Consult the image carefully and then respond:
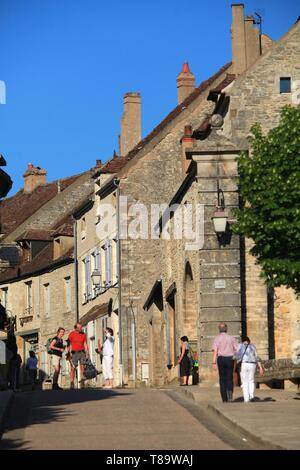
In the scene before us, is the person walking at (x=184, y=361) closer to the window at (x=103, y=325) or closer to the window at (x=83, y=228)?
the window at (x=103, y=325)

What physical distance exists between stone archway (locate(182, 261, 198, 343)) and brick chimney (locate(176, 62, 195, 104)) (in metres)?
19.6

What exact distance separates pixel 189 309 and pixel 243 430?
1815cm

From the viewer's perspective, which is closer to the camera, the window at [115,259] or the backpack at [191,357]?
the backpack at [191,357]

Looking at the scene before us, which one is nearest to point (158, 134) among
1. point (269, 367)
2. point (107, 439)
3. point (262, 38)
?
point (262, 38)

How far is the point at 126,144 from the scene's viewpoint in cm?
5431

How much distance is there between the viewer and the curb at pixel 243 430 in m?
15.3

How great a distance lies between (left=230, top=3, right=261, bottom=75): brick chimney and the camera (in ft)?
132

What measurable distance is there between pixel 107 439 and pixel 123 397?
804cm

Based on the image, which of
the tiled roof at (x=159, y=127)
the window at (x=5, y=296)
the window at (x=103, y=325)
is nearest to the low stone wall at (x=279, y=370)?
the window at (x=103, y=325)

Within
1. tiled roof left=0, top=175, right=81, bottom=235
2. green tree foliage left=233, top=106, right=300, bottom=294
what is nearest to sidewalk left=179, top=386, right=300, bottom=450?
green tree foliage left=233, top=106, right=300, bottom=294

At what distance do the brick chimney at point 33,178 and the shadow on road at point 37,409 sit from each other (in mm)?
45001

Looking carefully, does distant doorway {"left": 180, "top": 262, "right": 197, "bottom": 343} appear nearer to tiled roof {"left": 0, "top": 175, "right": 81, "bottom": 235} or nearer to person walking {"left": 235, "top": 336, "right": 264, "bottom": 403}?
person walking {"left": 235, "top": 336, "right": 264, "bottom": 403}

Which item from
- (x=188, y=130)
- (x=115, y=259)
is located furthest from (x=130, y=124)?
(x=188, y=130)
